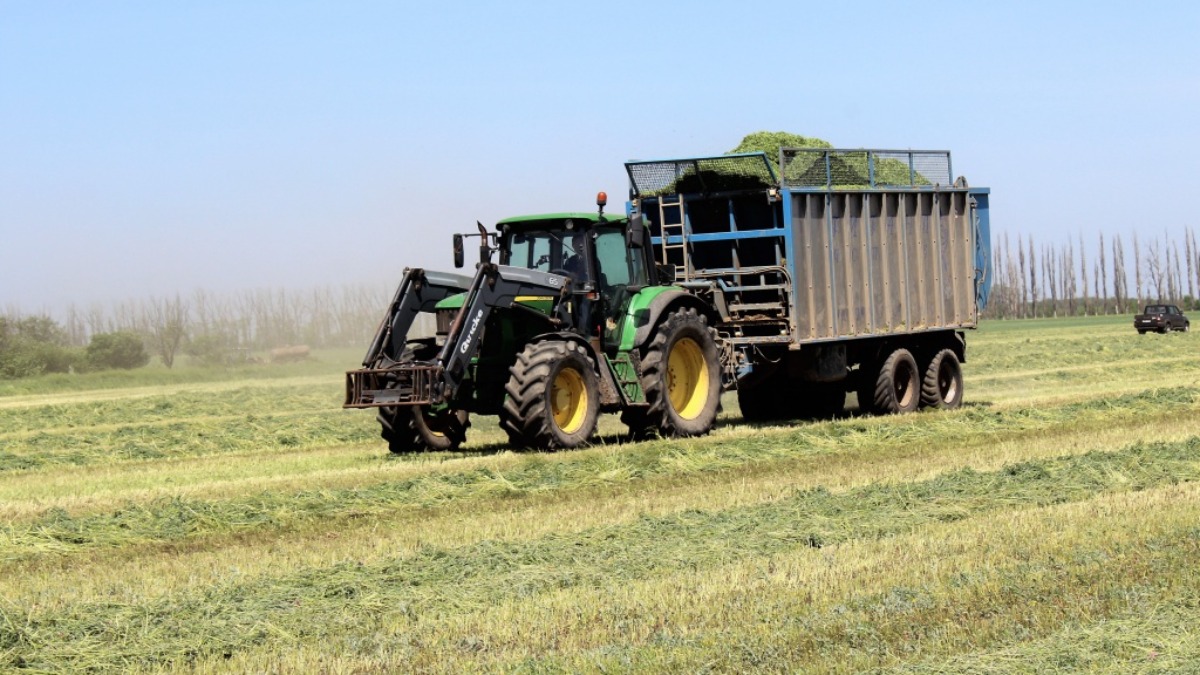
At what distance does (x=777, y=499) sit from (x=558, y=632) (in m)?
4.73

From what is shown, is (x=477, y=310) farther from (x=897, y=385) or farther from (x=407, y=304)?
(x=897, y=385)

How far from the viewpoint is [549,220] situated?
16.8 metres

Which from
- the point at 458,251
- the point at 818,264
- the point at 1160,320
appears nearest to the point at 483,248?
the point at 458,251

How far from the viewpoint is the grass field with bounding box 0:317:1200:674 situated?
22.9 feet

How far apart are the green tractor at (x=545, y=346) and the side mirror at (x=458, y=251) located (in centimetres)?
1

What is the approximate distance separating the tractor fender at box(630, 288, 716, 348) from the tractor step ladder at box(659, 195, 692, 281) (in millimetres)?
1172

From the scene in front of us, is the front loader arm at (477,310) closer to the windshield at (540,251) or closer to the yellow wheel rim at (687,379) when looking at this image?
the windshield at (540,251)

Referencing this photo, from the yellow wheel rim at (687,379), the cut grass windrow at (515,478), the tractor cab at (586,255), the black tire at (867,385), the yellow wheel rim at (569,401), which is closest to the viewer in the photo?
the cut grass windrow at (515,478)

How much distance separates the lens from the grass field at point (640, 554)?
6984 mm

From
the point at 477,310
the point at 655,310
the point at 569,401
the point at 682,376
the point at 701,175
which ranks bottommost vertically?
the point at 569,401

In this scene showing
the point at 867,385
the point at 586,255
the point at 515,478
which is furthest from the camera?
the point at 867,385

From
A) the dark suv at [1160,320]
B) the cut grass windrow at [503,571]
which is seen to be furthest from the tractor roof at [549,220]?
the dark suv at [1160,320]

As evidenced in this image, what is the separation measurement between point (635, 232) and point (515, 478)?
14.2 ft

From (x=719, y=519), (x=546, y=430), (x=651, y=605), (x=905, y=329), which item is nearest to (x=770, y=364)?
(x=905, y=329)
